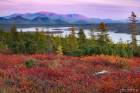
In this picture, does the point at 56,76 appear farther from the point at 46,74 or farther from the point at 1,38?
the point at 1,38

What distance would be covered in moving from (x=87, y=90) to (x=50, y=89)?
3.95 feet

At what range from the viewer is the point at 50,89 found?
11.2 meters

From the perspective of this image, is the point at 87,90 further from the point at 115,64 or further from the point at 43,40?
the point at 43,40

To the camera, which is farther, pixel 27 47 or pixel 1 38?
pixel 1 38

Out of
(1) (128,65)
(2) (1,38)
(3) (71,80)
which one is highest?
(3) (71,80)

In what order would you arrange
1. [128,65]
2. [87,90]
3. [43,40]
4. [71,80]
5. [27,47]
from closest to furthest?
[87,90] < [71,80] < [128,65] < [27,47] < [43,40]

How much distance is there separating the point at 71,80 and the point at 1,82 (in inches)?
104

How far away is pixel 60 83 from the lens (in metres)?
12.2

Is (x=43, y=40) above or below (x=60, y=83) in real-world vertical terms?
below

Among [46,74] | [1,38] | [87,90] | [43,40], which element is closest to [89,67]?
[46,74]

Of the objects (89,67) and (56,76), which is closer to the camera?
(56,76)

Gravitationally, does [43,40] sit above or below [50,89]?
below

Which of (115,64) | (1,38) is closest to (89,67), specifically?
(115,64)

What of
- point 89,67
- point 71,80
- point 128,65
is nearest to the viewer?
point 71,80
